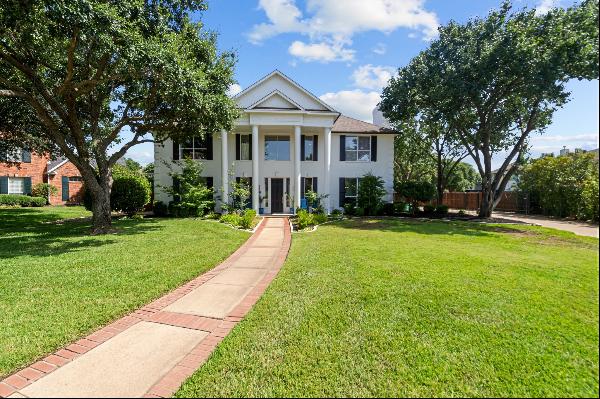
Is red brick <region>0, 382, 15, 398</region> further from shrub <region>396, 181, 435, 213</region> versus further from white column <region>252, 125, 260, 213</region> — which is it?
shrub <region>396, 181, 435, 213</region>

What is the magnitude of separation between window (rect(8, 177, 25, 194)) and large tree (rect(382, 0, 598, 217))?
32.8 meters

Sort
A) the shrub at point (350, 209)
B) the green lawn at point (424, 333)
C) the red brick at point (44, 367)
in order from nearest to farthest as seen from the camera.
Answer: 1. the green lawn at point (424, 333)
2. the red brick at point (44, 367)
3. the shrub at point (350, 209)

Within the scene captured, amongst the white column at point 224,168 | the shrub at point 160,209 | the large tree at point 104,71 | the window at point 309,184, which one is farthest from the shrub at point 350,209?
the shrub at point 160,209

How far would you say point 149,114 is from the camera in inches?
534

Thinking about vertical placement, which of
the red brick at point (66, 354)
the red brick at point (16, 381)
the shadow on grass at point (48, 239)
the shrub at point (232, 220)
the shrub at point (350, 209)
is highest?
the shrub at point (350, 209)

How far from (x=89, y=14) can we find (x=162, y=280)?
6779 mm

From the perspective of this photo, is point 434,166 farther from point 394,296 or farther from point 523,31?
point 394,296

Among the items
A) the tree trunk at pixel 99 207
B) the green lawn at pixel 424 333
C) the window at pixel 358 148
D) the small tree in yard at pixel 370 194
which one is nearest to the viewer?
the green lawn at pixel 424 333

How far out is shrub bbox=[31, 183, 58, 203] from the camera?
2850 centimetres

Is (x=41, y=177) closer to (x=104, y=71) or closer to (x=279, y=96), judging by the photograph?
(x=104, y=71)

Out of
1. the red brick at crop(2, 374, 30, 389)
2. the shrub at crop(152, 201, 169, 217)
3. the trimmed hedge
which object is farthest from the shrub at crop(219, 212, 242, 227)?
the trimmed hedge

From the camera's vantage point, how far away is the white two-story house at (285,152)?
1855 cm

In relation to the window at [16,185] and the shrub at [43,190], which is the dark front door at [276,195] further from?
the window at [16,185]

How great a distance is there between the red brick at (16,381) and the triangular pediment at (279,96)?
17043mm
